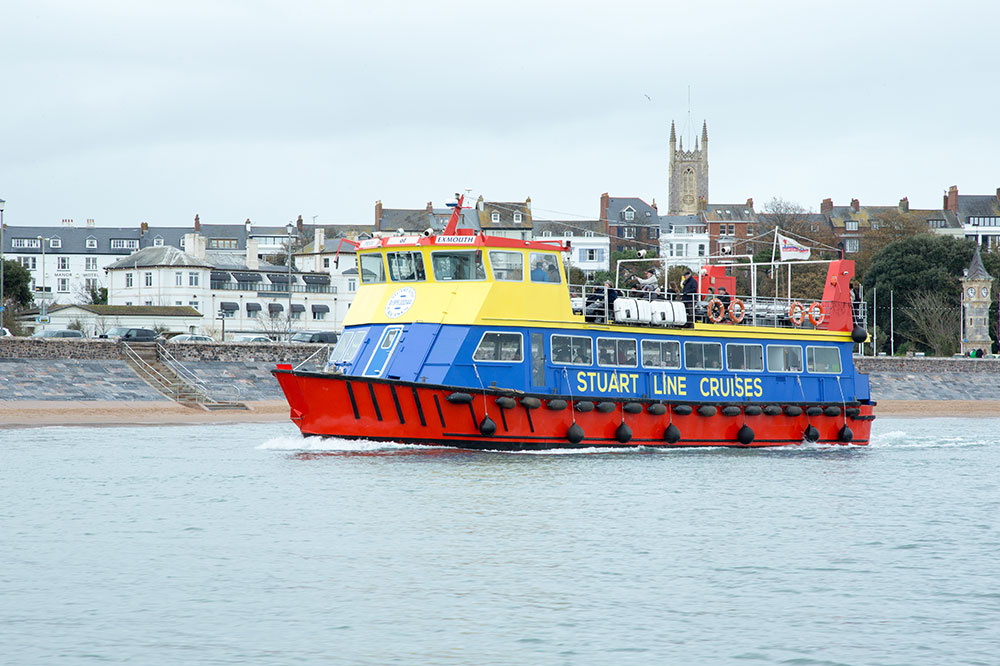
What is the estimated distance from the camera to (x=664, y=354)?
3609cm

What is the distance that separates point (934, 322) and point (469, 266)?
73672mm

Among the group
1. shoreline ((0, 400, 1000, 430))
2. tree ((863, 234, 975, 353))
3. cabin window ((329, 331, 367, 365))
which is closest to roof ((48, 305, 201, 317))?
shoreline ((0, 400, 1000, 430))

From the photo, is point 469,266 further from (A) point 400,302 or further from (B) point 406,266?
(A) point 400,302

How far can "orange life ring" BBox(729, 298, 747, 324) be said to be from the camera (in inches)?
1512

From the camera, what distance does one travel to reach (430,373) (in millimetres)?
31750

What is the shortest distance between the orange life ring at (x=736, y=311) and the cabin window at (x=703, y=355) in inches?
62.3

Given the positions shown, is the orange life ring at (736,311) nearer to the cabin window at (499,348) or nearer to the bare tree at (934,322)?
the cabin window at (499,348)

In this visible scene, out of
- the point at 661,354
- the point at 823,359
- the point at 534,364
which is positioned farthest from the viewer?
the point at 823,359

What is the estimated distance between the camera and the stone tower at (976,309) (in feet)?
322

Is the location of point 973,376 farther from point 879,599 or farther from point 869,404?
point 879,599

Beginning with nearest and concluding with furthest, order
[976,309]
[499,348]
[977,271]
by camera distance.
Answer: [499,348], [976,309], [977,271]

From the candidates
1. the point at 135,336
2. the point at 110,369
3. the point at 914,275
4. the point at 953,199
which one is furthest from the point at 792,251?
the point at 953,199

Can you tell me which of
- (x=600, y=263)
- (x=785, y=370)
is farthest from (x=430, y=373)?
(x=600, y=263)

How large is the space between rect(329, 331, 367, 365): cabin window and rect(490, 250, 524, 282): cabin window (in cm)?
389
